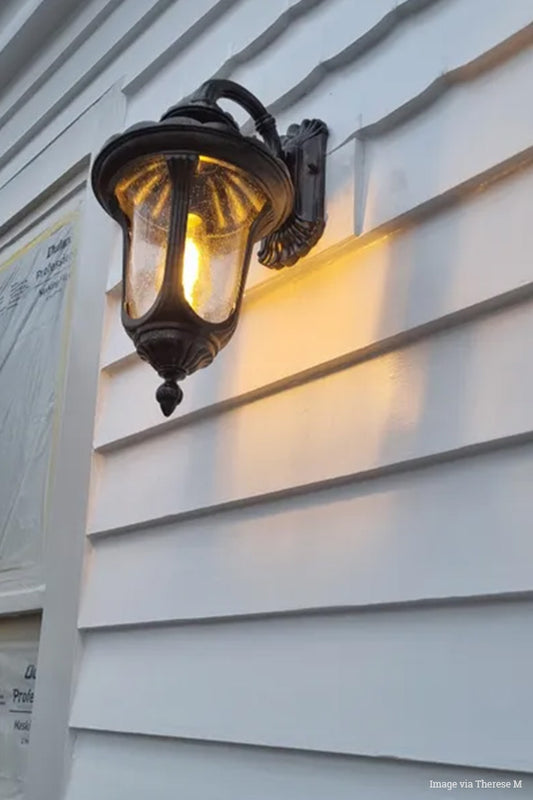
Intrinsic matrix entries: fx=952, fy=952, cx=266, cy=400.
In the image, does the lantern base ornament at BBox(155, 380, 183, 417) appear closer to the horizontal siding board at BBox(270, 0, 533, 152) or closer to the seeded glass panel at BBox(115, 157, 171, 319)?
the seeded glass panel at BBox(115, 157, 171, 319)

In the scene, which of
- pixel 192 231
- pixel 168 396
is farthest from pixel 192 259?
pixel 168 396

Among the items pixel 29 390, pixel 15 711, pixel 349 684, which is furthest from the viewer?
pixel 29 390

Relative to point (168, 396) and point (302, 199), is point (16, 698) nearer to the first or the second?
point (168, 396)

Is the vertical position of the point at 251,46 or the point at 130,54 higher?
the point at 130,54

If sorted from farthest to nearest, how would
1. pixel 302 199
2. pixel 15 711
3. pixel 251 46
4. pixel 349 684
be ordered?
pixel 15 711, pixel 251 46, pixel 302 199, pixel 349 684

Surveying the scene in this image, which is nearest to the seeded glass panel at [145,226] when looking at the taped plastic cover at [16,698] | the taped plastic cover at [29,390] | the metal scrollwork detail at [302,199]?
the metal scrollwork detail at [302,199]

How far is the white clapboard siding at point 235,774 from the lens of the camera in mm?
1038

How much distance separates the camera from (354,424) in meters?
1.23

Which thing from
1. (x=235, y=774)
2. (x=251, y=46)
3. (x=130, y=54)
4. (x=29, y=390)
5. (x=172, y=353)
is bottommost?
(x=235, y=774)

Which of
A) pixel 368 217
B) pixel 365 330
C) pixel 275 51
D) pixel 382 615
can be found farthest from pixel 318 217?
pixel 382 615

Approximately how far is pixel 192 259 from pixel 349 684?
0.56 meters

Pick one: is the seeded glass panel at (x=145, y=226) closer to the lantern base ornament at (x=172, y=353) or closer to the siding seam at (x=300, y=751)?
the lantern base ornament at (x=172, y=353)

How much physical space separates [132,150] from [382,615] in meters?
0.65

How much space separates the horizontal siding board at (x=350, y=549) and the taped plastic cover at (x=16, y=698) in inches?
16.5
